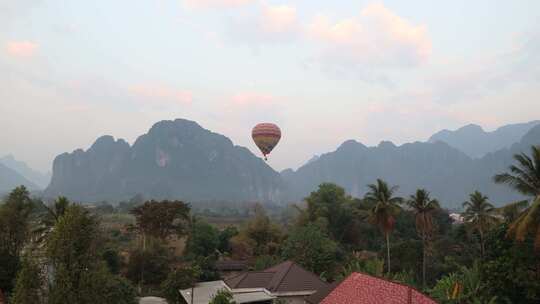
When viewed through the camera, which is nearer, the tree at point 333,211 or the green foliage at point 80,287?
the green foliage at point 80,287

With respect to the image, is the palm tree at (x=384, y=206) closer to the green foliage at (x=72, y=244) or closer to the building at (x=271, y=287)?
the building at (x=271, y=287)

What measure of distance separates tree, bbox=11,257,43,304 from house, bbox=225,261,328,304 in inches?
734

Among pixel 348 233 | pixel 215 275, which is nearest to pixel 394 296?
pixel 215 275

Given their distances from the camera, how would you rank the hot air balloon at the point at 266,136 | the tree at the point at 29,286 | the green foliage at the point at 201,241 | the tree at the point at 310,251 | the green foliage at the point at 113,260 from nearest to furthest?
the tree at the point at 29,286, the tree at the point at 310,251, the green foliage at the point at 113,260, the hot air balloon at the point at 266,136, the green foliage at the point at 201,241

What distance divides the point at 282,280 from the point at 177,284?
30.9 feet

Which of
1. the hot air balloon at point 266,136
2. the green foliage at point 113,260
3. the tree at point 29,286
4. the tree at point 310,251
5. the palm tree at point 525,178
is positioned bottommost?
the green foliage at point 113,260

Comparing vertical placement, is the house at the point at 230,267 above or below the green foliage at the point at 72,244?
below

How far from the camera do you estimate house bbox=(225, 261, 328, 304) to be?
113 ft

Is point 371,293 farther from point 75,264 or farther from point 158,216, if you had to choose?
point 158,216

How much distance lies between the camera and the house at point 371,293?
68.9 feet

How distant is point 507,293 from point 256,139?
115ft

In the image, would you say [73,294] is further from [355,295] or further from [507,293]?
[507,293]

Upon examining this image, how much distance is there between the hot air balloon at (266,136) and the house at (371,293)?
103ft

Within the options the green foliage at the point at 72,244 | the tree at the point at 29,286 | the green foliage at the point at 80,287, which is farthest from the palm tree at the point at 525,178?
the tree at the point at 29,286
